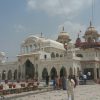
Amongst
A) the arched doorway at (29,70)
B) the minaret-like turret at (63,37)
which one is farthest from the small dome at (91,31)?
the arched doorway at (29,70)

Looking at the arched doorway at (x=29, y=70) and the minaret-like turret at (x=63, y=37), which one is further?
the minaret-like turret at (x=63, y=37)

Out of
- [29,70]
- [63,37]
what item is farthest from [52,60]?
[63,37]

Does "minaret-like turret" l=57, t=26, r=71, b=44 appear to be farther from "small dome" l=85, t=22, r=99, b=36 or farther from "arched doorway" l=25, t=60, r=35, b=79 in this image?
"arched doorway" l=25, t=60, r=35, b=79

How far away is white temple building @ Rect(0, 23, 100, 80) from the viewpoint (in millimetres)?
46625

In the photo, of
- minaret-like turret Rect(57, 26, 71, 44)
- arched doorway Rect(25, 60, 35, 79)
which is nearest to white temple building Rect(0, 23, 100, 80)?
arched doorway Rect(25, 60, 35, 79)

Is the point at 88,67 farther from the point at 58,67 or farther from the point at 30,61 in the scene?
the point at 30,61

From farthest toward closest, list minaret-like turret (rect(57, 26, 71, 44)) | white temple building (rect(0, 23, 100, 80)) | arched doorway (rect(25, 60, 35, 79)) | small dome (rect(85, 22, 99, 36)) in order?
minaret-like turret (rect(57, 26, 71, 44))
small dome (rect(85, 22, 99, 36))
arched doorway (rect(25, 60, 35, 79))
white temple building (rect(0, 23, 100, 80))

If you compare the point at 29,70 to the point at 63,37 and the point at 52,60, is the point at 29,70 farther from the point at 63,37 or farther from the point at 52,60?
the point at 63,37

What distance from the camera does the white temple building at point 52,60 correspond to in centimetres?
4662

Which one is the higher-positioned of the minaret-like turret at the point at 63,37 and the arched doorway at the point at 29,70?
the minaret-like turret at the point at 63,37

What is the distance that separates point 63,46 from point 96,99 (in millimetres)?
42591

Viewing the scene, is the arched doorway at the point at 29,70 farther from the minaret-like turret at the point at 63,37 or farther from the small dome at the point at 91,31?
the small dome at the point at 91,31

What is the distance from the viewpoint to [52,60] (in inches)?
1869

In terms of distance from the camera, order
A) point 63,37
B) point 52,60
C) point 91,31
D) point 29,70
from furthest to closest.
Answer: point 63,37
point 91,31
point 29,70
point 52,60
